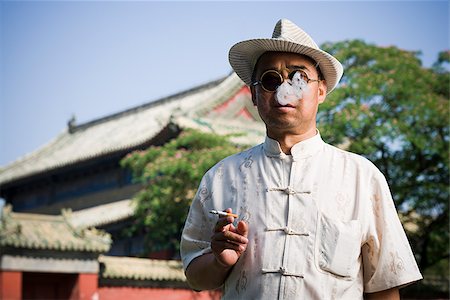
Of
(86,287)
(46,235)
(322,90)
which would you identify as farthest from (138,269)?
(322,90)

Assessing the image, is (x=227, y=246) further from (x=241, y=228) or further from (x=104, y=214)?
(x=104, y=214)

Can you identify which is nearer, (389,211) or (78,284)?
(389,211)

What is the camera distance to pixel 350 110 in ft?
51.6

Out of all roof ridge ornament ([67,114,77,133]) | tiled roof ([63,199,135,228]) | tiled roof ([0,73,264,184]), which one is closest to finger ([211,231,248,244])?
tiled roof ([0,73,264,184])

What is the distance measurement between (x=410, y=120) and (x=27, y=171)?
581 inches

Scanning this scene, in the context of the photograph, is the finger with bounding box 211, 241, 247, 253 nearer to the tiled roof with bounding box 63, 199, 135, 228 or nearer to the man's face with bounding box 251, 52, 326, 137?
the man's face with bounding box 251, 52, 326, 137

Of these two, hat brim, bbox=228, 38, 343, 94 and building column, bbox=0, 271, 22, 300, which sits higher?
hat brim, bbox=228, 38, 343, 94

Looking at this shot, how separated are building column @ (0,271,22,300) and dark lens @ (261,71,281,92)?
458 inches

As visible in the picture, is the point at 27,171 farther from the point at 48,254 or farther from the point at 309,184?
the point at 309,184

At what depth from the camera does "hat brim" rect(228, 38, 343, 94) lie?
3.24 m

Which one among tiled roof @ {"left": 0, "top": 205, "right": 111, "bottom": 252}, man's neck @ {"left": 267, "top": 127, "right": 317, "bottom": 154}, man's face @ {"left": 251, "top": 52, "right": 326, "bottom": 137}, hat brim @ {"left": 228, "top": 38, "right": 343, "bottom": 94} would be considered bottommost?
man's neck @ {"left": 267, "top": 127, "right": 317, "bottom": 154}

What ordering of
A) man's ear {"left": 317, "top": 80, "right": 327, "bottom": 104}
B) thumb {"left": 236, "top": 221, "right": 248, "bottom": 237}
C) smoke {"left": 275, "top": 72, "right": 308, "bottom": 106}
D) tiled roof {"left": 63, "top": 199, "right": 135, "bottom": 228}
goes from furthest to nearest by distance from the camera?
tiled roof {"left": 63, "top": 199, "right": 135, "bottom": 228}, man's ear {"left": 317, "top": 80, "right": 327, "bottom": 104}, smoke {"left": 275, "top": 72, "right": 308, "bottom": 106}, thumb {"left": 236, "top": 221, "right": 248, "bottom": 237}

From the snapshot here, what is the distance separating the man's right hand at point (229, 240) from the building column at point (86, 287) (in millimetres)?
12086

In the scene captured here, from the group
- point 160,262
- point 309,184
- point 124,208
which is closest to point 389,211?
point 309,184
